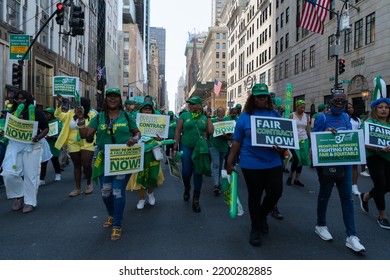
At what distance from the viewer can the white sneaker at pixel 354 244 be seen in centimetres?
378

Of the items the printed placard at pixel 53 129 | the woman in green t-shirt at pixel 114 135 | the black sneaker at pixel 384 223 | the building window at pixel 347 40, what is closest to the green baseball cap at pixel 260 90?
the woman in green t-shirt at pixel 114 135

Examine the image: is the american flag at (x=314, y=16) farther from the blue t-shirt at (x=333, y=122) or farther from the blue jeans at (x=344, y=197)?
the blue jeans at (x=344, y=197)

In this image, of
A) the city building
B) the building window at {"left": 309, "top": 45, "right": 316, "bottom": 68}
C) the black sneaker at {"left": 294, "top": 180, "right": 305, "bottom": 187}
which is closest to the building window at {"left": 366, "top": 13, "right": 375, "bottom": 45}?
the city building

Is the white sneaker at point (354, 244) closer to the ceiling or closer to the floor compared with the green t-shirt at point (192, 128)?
closer to the floor

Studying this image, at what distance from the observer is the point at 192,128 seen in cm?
591

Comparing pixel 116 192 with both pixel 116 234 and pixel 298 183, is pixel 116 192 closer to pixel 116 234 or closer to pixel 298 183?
pixel 116 234

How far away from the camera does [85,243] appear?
4.14 meters

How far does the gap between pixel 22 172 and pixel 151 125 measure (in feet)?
8.04

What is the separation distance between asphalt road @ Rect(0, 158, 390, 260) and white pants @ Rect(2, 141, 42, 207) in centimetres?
33

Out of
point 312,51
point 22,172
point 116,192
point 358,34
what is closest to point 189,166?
point 116,192

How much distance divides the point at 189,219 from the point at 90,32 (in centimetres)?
4445

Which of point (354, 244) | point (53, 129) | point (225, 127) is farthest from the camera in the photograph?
point (53, 129)

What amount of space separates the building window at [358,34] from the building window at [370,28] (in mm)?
797

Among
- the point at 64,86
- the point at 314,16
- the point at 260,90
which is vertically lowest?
the point at 260,90
